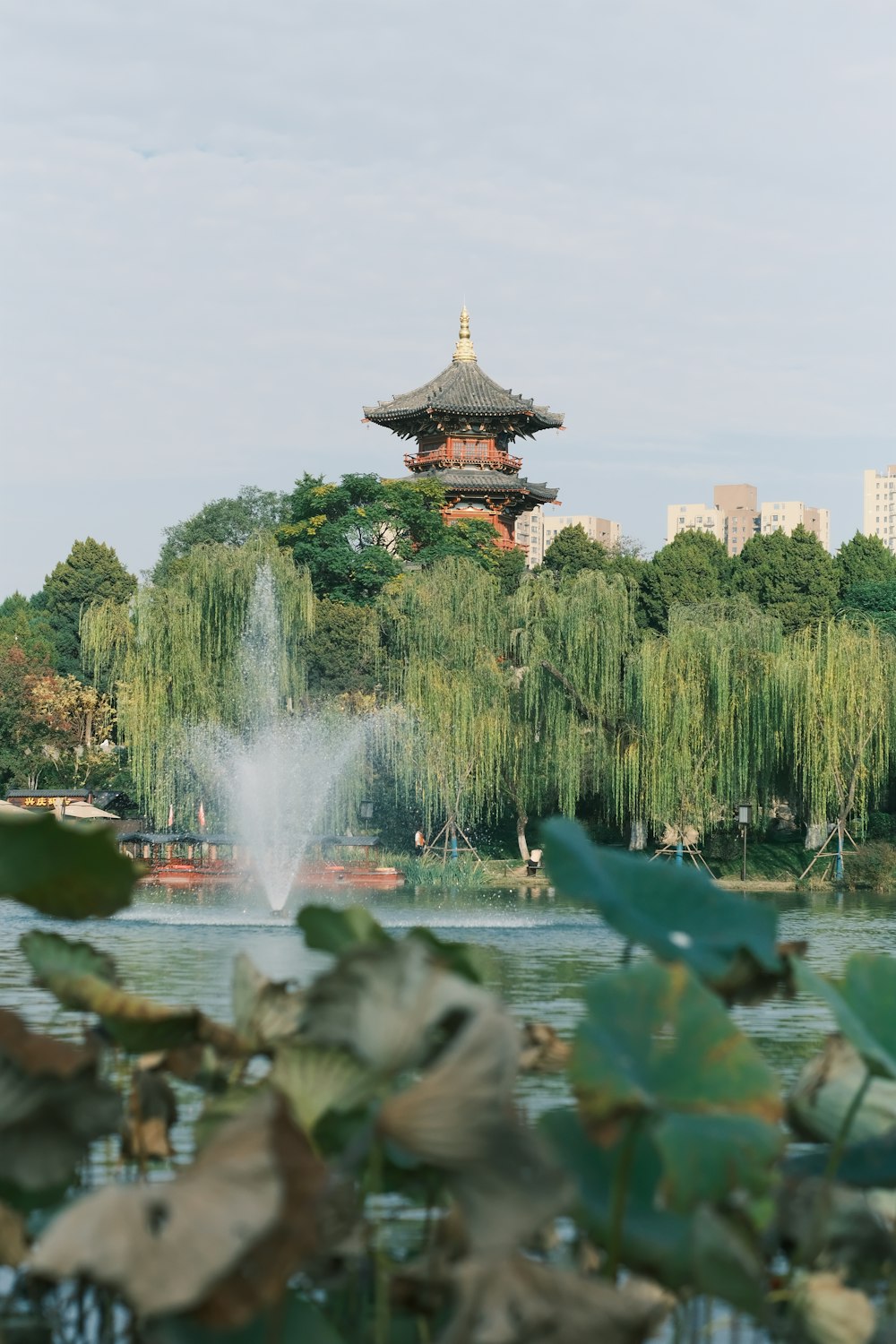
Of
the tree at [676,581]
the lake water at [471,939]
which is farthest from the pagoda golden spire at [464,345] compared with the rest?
the lake water at [471,939]

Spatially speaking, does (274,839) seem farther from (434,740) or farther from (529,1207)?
(529,1207)

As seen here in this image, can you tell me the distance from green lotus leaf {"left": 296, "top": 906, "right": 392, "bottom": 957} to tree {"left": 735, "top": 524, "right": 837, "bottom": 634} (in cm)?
3536

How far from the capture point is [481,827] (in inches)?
1120

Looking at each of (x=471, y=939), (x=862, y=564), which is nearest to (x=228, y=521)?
(x=862, y=564)

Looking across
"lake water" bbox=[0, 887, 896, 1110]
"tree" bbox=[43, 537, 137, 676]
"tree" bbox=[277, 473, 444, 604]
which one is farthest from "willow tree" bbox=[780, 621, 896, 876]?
"tree" bbox=[43, 537, 137, 676]

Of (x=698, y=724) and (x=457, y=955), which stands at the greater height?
(x=698, y=724)

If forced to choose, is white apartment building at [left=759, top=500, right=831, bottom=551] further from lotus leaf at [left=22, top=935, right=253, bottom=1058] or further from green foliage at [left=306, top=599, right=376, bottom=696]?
lotus leaf at [left=22, top=935, right=253, bottom=1058]

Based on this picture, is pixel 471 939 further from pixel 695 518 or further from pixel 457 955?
pixel 695 518

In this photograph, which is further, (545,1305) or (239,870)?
(239,870)

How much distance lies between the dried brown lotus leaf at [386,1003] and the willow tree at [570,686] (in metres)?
21.7

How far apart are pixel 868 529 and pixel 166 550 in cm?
7827

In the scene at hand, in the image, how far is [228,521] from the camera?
49.8 m

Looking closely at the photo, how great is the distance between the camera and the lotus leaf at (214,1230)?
1.01 m

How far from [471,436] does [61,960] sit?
40.1 m
